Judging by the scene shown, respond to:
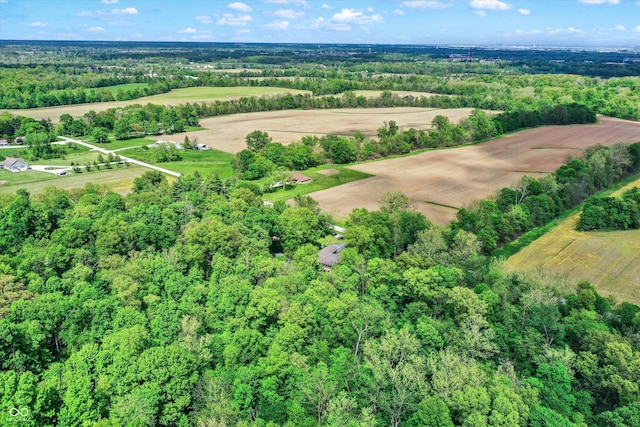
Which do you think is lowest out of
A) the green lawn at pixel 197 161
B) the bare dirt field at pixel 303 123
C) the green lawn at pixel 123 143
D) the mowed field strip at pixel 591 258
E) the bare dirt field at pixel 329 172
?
the mowed field strip at pixel 591 258

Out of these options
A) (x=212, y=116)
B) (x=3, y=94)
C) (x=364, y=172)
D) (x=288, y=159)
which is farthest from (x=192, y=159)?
(x=3, y=94)

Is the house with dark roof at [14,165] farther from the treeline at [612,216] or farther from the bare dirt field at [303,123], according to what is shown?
the treeline at [612,216]

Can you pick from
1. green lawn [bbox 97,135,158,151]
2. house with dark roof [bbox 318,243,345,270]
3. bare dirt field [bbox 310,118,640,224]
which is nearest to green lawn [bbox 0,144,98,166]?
green lawn [bbox 97,135,158,151]

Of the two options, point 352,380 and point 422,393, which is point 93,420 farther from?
point 422,393

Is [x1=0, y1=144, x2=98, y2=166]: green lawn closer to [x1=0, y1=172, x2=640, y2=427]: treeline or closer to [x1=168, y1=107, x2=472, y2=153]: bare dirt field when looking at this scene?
[x1=168, y1=107, x2=472, y2=153]: bare dirt field

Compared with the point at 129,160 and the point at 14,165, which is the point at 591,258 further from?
the point at 14,165

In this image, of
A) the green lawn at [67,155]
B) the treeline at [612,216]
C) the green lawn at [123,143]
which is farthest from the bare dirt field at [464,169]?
the green lawn at [123,143]
